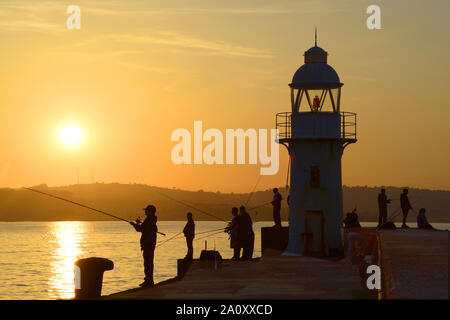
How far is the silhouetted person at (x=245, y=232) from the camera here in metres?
27.4

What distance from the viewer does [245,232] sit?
27.6 m

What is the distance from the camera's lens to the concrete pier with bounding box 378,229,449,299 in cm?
1128

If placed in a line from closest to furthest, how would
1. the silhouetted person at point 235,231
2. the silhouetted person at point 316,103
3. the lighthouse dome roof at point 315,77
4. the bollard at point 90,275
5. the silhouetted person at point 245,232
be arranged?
1. the bollard at point 90,275
2. the silhouetted person at point 245,232
3. the silhouetted person at point 235,231
4. the lighthouse dome roof at point 315,77
5. the silhouetted person at point 316,103

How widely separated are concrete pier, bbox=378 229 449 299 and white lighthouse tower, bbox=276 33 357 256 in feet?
63.2

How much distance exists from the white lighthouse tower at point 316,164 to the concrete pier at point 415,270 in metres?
19.3

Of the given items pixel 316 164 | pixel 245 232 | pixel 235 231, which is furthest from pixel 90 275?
pixel 316 164

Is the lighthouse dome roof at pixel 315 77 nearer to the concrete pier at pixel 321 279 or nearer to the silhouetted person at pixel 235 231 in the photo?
the silhouetted person at pixel 235 231

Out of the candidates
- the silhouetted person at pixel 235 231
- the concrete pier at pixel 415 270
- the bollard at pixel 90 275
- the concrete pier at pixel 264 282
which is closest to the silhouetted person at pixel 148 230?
the concrete pier at pixel 264 282

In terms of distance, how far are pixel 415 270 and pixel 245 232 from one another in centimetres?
1379

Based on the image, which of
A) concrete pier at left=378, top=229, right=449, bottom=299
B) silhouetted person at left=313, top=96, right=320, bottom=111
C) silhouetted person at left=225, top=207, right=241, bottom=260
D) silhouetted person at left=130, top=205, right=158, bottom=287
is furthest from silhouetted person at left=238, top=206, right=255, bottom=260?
silhouetted person at left=313, top=96, right=320, bottom=111

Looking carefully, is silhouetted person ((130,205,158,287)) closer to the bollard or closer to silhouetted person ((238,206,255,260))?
the bollard

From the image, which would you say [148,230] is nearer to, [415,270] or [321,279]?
[321,279]

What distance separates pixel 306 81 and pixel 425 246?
20931 mm
